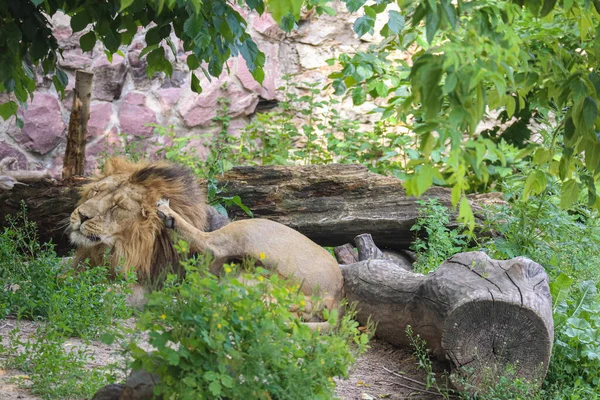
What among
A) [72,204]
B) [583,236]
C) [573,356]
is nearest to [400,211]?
[583,236]

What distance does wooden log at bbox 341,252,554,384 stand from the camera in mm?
3799

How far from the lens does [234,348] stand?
2553mm

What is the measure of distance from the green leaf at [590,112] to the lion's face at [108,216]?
3.36 m

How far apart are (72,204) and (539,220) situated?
353 centimetres

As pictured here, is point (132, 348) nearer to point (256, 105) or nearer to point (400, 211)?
point (400, 211)

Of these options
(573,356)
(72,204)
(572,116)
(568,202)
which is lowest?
(573,356)

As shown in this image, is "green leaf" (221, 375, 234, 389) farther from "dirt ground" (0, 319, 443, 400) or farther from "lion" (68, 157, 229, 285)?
"lion" (68, 157, 229, 285)

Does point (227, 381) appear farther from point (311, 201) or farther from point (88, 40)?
point (311, 201)

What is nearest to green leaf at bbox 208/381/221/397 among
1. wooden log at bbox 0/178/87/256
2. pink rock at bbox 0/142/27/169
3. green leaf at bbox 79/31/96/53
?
green leaf at bbox 79/31/96/53

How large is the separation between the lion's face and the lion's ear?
21 cm

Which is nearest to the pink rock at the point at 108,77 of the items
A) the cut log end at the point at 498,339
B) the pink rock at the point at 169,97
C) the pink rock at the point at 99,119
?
the pink rock at the point at 99,119

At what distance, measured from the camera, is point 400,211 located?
5.89m

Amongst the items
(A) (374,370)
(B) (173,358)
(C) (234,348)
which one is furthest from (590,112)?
(A) (374,370)

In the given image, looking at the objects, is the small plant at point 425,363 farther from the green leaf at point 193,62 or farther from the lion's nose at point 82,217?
the lion's nose at point 82,217
